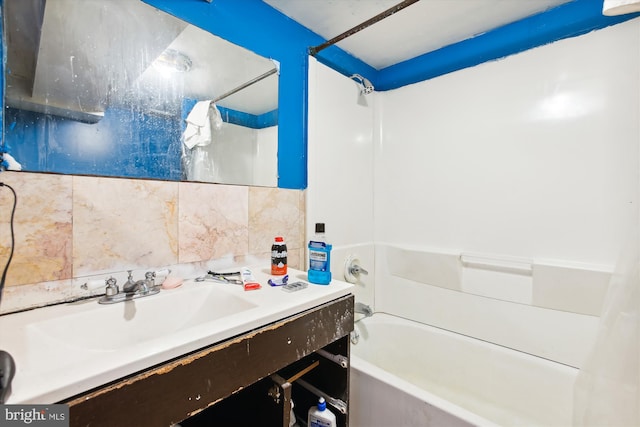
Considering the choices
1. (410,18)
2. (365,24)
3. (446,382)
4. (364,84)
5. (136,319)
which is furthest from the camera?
(364,84)

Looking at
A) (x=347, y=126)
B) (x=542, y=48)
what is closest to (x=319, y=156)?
(x=347, y=126)

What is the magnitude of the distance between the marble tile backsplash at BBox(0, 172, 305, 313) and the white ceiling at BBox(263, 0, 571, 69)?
3.17ft

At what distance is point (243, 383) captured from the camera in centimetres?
70

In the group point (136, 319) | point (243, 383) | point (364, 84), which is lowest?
point (243, 383)

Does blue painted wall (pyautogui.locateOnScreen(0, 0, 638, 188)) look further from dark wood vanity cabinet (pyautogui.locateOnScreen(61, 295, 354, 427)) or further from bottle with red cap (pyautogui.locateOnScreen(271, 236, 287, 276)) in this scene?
dark wood vanity cabinet (pyautogui.locateOnScreen(61, 295, 354, 427))

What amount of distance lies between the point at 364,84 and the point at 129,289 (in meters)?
1.63

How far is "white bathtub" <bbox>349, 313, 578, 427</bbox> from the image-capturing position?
1.10 m

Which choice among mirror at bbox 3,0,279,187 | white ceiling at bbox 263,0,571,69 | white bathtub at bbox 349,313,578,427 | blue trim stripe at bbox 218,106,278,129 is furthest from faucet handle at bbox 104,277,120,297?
white ceiling at bbox 263,0,571,69

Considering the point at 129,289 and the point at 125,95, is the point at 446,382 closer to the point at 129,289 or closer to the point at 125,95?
the point at 129,289

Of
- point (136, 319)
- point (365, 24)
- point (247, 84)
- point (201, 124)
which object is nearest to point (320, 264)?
point (136, 319)

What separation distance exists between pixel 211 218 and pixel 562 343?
176 centimetres

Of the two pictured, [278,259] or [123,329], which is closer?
[123,329]

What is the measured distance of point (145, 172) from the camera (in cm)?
96

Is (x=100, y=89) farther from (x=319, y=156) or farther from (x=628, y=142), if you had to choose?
(x=628, y=142)
